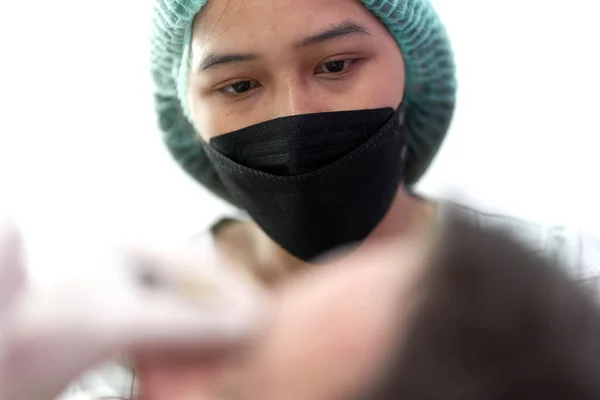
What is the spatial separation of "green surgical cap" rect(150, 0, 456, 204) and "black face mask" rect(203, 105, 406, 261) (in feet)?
0.41

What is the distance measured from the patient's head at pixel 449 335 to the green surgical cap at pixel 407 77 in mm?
509

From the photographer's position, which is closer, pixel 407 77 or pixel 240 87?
pixel 240 87

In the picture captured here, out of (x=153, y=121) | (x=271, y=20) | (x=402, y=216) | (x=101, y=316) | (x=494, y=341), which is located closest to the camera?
(x=494, y=341)

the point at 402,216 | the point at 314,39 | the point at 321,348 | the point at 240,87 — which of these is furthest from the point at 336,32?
the point at 321,348

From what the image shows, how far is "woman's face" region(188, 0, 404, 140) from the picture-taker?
80 centimetres

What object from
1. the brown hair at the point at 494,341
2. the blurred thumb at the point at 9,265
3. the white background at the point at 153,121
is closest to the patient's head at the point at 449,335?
the brown hair at the point at 494,341

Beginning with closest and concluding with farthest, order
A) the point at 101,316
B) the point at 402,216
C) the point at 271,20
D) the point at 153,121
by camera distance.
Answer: the point at 101,316 → the point at 271,20 → the point at 402,216 → the point at 153,121

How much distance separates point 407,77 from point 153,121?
0.52 m

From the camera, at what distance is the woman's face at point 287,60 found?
2.64ft

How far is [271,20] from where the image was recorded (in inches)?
31.3

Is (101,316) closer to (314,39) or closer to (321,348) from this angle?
(321,348)

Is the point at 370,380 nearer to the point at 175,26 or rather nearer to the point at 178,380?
the point at 178,380

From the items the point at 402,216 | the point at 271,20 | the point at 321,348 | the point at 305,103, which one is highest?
the point at 271,20

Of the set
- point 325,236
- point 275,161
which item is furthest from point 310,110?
point 325,236
